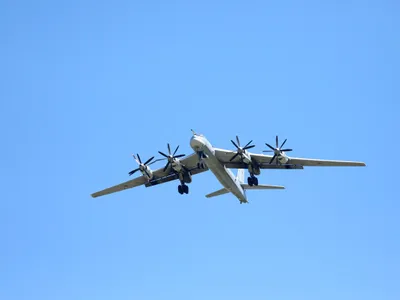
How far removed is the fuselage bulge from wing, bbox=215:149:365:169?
0.60m

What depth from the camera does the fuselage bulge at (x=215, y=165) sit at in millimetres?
52013

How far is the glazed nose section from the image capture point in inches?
2036

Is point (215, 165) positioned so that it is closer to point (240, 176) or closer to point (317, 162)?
point (240, 176)

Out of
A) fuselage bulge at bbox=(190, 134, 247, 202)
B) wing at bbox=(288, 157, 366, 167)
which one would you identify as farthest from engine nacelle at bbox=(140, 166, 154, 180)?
wing at bbox=(288, 157, 366, 167)

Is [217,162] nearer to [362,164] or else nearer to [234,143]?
[234,143]

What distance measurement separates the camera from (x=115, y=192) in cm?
6088

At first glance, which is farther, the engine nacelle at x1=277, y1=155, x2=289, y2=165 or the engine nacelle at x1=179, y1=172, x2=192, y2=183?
the engine nacelle at x1=179, y1=172, x2=192, y2=183

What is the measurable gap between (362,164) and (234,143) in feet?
34.6

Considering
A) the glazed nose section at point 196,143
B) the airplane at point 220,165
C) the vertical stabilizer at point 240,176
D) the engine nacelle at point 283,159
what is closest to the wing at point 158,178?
the airplane at point 220,165

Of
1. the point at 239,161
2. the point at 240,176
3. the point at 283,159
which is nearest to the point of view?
the point at 283,159

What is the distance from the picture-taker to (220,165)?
5447cm

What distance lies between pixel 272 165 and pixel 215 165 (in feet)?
17.4

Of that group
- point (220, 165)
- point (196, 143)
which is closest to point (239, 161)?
point (220, 165)

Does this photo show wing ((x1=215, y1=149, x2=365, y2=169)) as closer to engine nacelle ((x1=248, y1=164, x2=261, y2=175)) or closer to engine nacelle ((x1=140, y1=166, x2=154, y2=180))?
engine nacelle ((x1=248, y1=164, x2=261, y2=175))
